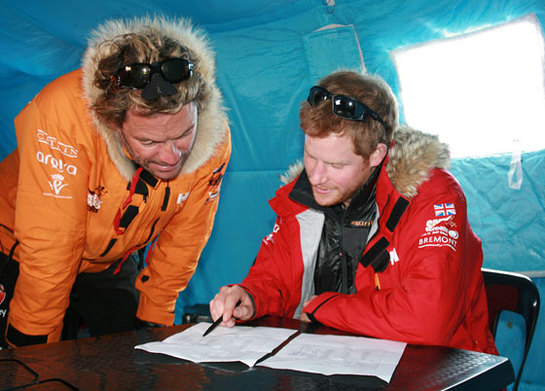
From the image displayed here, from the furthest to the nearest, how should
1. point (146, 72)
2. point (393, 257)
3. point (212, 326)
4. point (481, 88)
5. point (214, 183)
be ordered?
point (481, 88) < point (214, 183) < point (393, 257) < point (146, 72) < point (212, 326)

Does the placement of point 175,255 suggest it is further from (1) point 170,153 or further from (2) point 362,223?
(2) point 362,223

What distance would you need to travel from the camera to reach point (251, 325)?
1.34 meters

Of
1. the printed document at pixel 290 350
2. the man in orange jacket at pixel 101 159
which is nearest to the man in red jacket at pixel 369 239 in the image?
the printed document at pixel 290 350

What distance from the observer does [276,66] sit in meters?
2.62

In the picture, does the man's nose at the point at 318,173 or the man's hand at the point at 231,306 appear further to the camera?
the man's nose at the point at 318,173

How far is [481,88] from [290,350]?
5.77ft

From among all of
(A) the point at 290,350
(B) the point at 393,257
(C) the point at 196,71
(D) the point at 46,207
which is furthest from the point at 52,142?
(B) the point at 393,257

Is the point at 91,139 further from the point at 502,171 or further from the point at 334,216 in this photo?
the point at 502,171

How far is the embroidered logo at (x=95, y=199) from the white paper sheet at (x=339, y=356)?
0.82 m

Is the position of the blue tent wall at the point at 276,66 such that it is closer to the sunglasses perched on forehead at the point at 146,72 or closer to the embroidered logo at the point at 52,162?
the sunglasses perched on forehead at the point at 146,72

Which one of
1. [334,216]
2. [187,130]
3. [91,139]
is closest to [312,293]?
[334,216]

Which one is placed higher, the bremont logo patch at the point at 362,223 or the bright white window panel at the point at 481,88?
the bright white window panel at the point at 481,88

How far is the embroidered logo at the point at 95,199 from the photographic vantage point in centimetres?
162

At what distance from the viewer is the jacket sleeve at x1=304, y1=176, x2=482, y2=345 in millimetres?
1284
